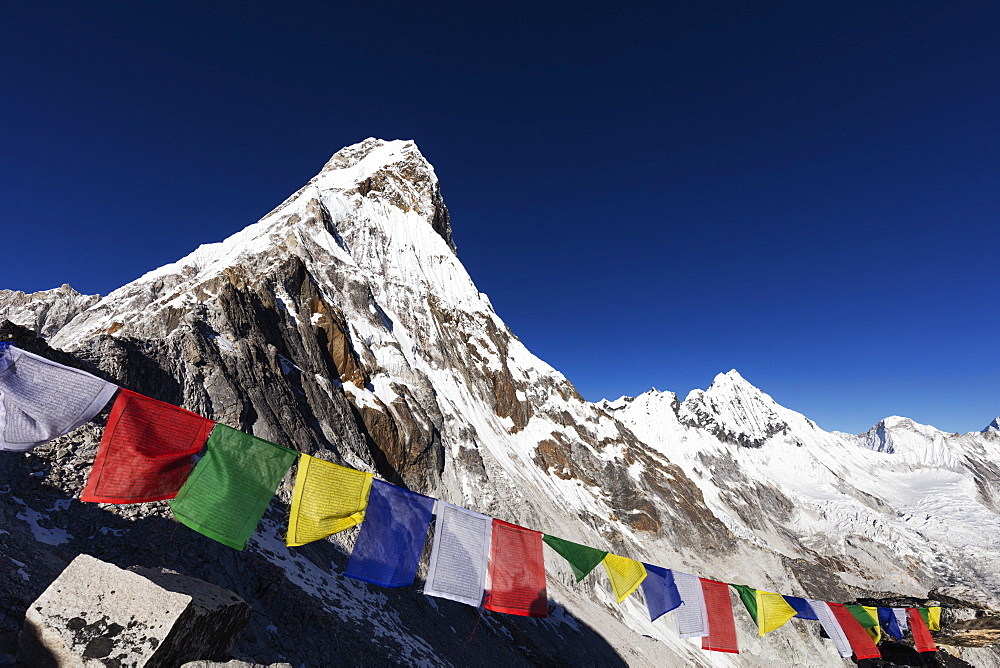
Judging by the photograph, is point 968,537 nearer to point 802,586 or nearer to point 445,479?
point 802,586

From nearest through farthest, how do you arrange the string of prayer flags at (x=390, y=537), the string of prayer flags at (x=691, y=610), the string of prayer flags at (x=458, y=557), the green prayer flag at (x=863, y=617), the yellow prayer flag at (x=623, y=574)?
the string of prayer flags at (x=390, y=537) < the string of prayer flags at (x=458, y=557) < the yellow prayer flag at (x=623, y=574) < the string of prayer flags at (x=691, y=610) < the green prayer flag at (x=863, y=617)

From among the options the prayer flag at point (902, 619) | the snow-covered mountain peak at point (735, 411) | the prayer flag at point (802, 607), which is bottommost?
the prayer flag at point (802, 607)

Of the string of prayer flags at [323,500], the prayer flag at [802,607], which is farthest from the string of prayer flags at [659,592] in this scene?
the string of prayer flags at [323,500]

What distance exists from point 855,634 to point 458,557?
14.3 m

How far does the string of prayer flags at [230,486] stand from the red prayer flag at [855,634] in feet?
56.4

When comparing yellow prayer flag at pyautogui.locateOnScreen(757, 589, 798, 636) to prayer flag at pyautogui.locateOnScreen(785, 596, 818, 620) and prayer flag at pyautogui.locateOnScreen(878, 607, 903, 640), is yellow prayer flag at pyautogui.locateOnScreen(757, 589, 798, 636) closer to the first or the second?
prayer flag at pyautogui.locateOnScreen(785, 596, 818, 620)

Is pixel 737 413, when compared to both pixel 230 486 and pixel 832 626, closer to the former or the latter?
pixel 832 626

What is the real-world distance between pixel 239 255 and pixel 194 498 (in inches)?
2094

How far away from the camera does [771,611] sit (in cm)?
1240

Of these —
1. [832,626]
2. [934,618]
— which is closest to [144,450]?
[832,626]

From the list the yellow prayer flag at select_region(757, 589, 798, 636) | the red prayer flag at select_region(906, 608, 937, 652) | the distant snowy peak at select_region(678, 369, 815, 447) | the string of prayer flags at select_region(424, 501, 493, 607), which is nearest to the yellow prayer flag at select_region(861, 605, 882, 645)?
the red prayer flag at select_region(906, 608, 937, 652)

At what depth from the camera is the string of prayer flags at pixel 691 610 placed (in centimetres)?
1150

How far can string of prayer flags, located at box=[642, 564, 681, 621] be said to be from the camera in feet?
35.6

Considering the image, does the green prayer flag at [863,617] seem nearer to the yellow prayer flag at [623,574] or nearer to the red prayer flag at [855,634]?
the red prayer flag at [855,634]
